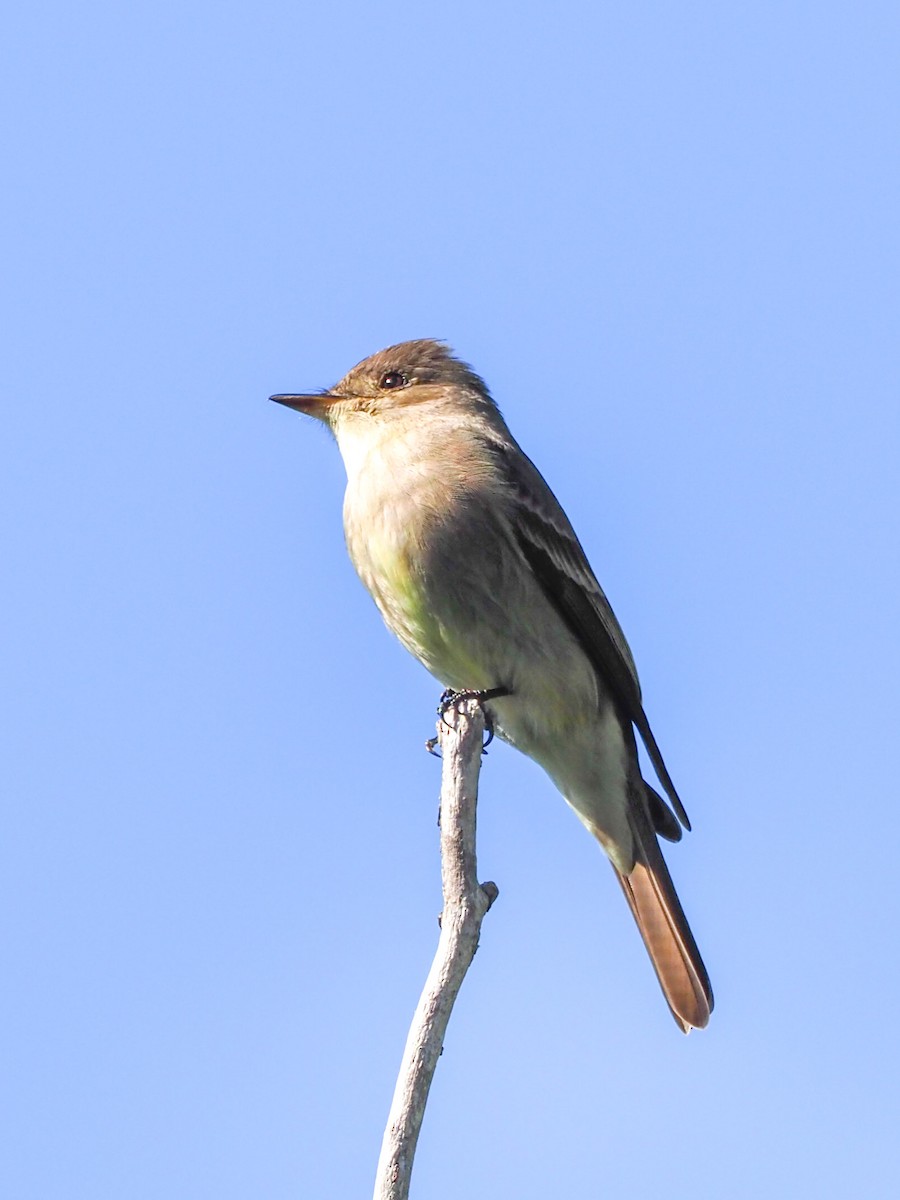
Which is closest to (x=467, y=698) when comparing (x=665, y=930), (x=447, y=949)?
(x=665, y=930)

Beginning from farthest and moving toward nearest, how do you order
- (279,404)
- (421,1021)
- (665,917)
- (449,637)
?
(279,404) < (665,917) < (449,637) < (421,1021)

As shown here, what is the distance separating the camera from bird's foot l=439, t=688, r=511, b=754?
6527mm

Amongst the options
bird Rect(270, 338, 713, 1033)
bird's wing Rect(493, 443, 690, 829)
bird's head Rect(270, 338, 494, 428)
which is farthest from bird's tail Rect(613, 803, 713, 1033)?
bird's head Rect(270, 338, 494, 428)

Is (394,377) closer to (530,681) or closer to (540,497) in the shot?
(540,497)

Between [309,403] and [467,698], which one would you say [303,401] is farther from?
[467,698]

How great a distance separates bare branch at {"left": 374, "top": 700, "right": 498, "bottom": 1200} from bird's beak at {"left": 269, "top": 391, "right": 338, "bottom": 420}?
2.93 metres

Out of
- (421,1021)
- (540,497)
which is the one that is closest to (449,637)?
(540,497)

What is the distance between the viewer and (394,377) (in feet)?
26.6

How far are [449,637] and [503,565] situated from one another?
1.27ft

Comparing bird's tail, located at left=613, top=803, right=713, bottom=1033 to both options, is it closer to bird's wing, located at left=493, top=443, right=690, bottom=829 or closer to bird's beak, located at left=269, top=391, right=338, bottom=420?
bird's wing, located at left=493, top=443, right=690, bottom=829

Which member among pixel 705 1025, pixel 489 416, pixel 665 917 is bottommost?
pixel 705 1025

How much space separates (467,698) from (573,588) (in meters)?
0.87

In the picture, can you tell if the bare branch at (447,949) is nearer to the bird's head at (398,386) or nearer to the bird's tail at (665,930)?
the bird's tail at (665,930)

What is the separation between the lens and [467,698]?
6.73 m
